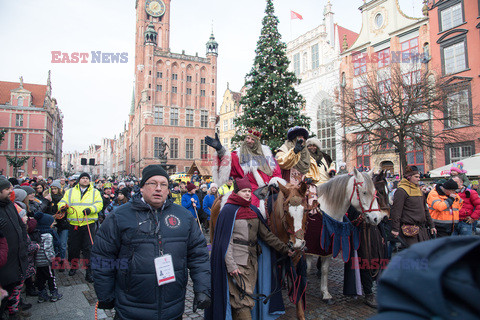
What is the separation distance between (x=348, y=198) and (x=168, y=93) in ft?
155

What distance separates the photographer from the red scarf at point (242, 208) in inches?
144

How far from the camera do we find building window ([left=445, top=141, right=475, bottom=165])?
19281 millimetres

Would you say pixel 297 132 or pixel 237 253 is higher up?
pixel 297 132

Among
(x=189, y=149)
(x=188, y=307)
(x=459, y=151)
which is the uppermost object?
(x=189, y=149)

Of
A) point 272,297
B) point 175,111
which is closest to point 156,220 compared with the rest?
point 272,297

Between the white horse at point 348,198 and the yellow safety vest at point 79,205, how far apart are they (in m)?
4.88

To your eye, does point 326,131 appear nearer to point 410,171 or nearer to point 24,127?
point 410,171

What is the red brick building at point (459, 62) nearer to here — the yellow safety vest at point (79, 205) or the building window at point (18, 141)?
the yellow safety vest at point (79, 205)

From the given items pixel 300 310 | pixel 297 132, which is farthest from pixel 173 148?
pixel 300 310

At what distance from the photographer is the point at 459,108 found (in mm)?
18141

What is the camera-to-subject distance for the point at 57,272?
7.04 meters

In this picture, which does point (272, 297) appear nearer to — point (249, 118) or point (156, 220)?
point (156, 220)

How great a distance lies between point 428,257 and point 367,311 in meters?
4.70

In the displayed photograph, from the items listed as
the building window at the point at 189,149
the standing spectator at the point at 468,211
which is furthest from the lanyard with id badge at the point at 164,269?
the building window at the point at 189,149
